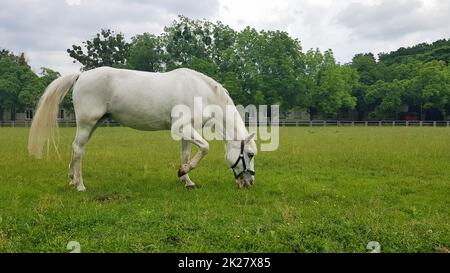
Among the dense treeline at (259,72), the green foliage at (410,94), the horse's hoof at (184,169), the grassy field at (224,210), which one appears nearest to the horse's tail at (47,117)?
the grassy field at (224,210)

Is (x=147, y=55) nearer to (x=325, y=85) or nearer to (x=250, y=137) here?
(x=325, y=85)

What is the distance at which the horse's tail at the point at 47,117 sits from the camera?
7543 mm

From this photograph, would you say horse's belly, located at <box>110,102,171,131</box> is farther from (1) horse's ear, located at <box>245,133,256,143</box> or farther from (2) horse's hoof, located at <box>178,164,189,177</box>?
(1) horse's ear, located at <box>245,133,256,143</box>

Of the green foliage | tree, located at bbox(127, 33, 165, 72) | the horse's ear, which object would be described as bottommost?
the horse's ear

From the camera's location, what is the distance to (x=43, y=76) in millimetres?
54125

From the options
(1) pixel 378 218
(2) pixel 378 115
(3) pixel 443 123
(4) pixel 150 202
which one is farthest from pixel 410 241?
(2) pixel 378 115

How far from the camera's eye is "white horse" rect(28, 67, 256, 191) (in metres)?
7.50

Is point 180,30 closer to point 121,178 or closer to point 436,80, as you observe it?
point 436,80

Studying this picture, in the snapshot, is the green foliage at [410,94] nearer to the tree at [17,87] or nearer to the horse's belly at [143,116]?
the tree at [17,87]

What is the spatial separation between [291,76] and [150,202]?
47239mm

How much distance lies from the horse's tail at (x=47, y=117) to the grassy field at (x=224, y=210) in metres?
0.82

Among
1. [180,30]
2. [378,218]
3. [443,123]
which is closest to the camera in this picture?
[378,218]

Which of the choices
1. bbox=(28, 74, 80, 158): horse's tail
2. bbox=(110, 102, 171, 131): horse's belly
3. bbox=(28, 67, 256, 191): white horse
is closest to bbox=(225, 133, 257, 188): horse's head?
bbox=(28, 67, 256, 191): white horse

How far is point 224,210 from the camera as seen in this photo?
19.2ft
